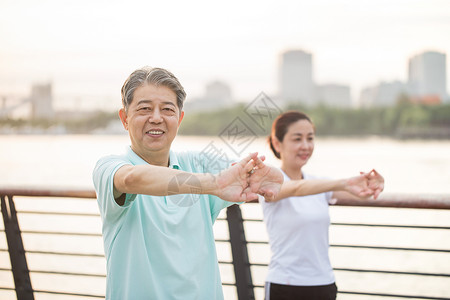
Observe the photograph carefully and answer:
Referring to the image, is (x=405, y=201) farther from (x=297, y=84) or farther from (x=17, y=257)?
(x=297, y=84)

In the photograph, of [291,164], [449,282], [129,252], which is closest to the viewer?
[129,252]

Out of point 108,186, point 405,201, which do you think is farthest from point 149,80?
point 405,201

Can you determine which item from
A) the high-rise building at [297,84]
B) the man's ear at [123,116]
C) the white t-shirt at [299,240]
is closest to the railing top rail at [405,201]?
the white t-shirt at [299,240]

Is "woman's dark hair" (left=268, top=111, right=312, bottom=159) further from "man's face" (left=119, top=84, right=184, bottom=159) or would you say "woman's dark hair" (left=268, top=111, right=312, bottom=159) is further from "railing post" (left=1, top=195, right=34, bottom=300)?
"railing post" (left=1, top=195, right=34, bottom=300)

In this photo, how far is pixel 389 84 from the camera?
7094 centimetres

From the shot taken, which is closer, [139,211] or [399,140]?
[139,211]

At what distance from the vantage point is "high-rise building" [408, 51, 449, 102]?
3359 inches

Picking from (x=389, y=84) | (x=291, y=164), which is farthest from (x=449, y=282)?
(x=389, y=84)

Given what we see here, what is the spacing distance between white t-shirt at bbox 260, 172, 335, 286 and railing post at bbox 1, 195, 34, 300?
1547 mm

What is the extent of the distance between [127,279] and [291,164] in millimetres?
1349

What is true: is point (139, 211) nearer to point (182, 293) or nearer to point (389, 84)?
point (182, 293)

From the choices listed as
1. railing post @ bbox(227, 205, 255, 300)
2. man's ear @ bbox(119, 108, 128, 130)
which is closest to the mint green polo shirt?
man's ear @ bbox(119, 108, 128, 130)

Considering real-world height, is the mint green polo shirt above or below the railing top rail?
below

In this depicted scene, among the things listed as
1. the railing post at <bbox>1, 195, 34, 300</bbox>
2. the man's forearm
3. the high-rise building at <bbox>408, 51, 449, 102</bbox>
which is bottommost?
the railing post at <bbox>1, 195, 34, 300</bbox>
